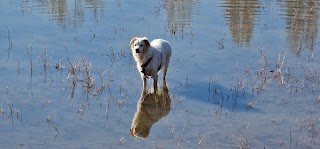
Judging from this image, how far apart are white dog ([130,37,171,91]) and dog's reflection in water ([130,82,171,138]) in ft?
1.14

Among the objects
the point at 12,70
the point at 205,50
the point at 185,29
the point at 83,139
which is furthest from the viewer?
the point at 185,29

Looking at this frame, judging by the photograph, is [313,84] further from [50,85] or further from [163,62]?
[50,85]

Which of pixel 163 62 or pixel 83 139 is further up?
pixel 163 62

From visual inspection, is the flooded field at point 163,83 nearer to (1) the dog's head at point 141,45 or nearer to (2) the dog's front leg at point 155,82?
(2) the dog's front leg at point 155,82

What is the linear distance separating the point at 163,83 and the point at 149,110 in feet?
5.35

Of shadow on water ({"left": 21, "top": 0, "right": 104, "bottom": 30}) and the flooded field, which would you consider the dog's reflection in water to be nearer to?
the flooded field

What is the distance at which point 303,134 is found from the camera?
848 cm

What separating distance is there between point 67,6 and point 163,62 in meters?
9.89

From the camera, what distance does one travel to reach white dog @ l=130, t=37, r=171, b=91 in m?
10.6

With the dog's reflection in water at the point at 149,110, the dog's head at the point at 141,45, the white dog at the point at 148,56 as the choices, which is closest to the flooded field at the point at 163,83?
the dog's reflection in water at the point at 149,110

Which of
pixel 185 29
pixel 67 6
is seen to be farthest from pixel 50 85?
pixel 67 6

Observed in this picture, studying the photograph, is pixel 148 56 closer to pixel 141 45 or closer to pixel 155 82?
pixel 141 45

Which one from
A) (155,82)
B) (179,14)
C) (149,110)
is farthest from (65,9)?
(149,110)

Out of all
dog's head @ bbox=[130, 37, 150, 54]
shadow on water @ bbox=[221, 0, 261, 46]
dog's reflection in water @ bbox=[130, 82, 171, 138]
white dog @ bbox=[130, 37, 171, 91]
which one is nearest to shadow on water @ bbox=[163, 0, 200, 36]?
shadow on water @ bbox=[221, 0, 261, 46]
